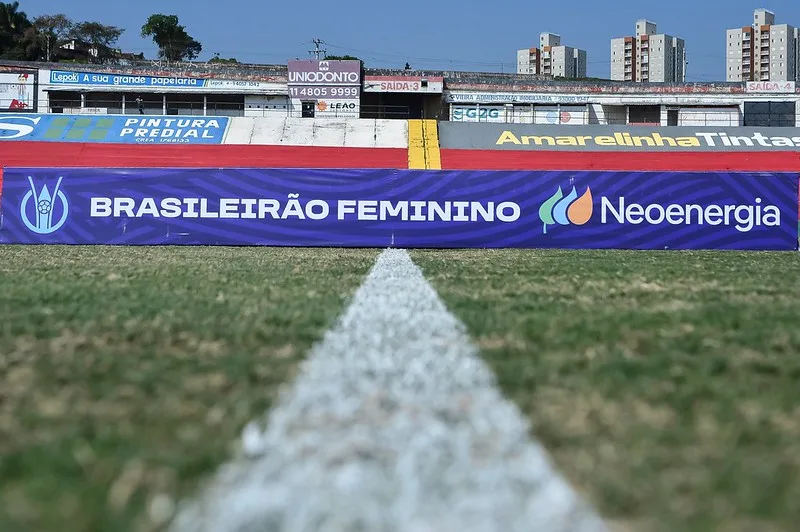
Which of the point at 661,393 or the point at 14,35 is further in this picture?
the point at 14,35

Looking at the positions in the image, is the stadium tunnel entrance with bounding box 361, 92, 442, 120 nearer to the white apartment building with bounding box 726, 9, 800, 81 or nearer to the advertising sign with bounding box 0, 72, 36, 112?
the advertising sign with bounding box 0, 72, 36, 112

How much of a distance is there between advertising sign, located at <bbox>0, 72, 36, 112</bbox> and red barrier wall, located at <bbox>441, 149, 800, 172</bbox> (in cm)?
2270

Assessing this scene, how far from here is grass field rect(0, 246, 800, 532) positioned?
1404mm

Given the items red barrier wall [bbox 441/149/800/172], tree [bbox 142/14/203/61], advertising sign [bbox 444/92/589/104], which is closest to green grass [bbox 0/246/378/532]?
red barrier wall [bbox 441/149/800/172]

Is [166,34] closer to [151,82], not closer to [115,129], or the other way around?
[151,82]

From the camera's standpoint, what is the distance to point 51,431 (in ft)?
5.88

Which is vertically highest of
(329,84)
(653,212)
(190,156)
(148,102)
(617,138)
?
(329,84)

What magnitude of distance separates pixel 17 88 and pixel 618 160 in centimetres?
2805

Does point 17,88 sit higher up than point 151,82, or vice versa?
point 151,82

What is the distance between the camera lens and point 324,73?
1430 inches

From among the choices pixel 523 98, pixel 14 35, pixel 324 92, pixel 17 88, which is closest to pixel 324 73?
pixel 324 92

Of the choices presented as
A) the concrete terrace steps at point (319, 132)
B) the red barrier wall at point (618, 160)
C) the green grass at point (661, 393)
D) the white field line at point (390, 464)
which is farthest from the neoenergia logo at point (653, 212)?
the concrete terrace steps at point (319, 132)

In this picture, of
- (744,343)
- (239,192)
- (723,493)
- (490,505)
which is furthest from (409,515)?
(239,192)

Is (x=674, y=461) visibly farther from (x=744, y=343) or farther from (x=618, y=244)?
(x=618, y=244)
